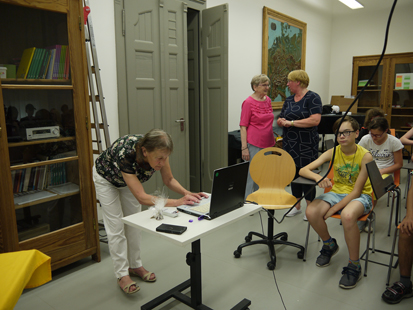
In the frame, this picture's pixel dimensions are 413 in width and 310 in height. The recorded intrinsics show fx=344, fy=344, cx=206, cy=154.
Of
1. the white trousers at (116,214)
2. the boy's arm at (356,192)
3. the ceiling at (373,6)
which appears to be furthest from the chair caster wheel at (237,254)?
the ceiling at (373,6)

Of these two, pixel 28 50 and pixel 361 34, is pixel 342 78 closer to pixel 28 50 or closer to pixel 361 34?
pixel 361 34

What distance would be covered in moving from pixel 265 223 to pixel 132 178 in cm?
199

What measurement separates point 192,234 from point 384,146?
8.19 feet

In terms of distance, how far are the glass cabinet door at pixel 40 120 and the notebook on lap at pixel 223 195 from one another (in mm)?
1120

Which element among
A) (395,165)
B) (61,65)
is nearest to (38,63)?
(61,65)

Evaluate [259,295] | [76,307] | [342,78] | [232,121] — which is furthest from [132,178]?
[342,78]

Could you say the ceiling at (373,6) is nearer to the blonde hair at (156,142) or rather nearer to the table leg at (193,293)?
the blonde hair at (156,142)

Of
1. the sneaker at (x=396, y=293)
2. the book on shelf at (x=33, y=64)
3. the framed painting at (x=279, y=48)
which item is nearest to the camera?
the sneaker at (x=396, y=293)

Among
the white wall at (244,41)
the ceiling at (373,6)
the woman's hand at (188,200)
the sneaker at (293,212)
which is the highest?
the ceiling at (373,6)

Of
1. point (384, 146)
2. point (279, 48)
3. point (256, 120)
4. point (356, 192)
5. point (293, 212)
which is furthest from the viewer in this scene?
point (279, 48)

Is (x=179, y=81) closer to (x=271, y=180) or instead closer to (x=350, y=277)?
(x=271, y=180)

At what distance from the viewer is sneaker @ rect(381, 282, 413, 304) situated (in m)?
2.20

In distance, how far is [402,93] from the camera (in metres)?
7.12

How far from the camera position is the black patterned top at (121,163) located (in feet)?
6.88
